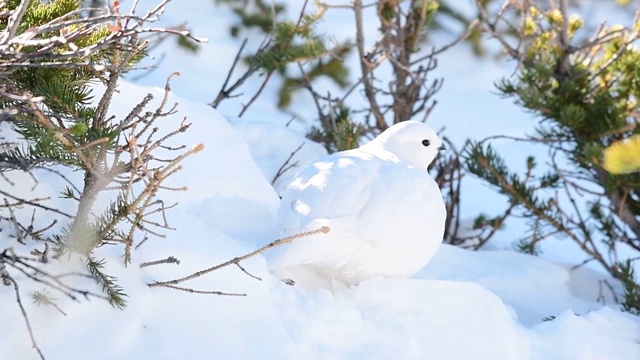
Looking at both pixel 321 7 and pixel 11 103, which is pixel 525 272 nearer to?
pixel 321 7

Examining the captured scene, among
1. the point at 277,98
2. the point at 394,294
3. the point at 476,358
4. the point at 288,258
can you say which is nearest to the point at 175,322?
the point at 288,258

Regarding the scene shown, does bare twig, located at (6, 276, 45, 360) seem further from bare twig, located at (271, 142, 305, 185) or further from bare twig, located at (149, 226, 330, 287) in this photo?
bare twig, located at (271, 142, 305, 185)

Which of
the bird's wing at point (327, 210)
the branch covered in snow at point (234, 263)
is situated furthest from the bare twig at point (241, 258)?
the bird's wing at point (327, 210)

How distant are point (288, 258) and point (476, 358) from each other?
0.50m

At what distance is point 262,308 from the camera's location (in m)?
2.26

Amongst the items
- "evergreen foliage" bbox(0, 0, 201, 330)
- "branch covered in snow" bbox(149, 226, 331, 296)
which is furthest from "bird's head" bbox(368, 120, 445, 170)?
"evergreen foliage" bbox(0, 0, 201, 330)

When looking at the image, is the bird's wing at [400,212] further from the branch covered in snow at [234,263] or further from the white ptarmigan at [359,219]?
the branch covered in snow at [234,263]

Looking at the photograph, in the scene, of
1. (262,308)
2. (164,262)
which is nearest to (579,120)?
(262,308)

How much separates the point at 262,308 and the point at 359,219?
11.9 inches

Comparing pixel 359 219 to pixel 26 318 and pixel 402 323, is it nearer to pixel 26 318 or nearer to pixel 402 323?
pixel 402 323

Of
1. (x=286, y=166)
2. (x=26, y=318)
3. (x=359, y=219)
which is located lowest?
(x=286, y=166)

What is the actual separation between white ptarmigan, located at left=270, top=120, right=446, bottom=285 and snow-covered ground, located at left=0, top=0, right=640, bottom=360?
65 mm

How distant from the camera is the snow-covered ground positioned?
2062 mm

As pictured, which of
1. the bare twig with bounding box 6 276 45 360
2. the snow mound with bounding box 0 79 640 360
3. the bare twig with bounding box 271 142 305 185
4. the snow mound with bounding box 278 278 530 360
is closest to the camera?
the bare twig with bounding box 6 276 45 360
